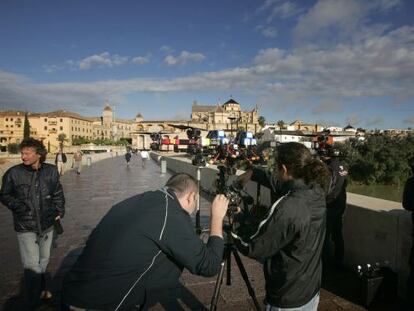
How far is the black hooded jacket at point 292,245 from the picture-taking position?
217 cm

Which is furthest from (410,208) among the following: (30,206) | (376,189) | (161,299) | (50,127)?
(50,127)

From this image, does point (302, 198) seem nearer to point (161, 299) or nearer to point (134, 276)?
point (134, 276)

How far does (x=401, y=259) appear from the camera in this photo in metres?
4.20

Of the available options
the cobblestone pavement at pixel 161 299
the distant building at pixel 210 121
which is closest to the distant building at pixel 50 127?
the distant building at pixel 210 121

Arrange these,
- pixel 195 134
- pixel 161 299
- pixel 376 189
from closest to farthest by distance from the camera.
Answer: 1. pixel 161 299
2. pixel 195 134
3. pixel 376 189

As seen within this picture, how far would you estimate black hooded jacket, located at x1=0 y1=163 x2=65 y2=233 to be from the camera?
3881mm

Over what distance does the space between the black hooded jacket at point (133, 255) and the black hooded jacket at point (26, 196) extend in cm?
210

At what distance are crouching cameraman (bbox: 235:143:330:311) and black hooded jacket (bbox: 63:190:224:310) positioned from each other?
0.39 meters

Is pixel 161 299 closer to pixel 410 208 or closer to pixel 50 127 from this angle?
pixel 410 208

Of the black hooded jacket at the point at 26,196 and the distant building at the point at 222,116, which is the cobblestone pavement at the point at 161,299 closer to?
the black hooded jacket at the point at 26,196

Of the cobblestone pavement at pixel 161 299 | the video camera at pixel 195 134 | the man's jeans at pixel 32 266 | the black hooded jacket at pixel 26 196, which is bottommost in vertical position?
the cobblestone pavement at pixel 161 299

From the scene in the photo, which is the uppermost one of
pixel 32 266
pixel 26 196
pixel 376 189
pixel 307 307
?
pixel 26 196

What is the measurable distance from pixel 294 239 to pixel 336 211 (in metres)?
3.08

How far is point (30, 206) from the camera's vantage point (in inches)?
154
